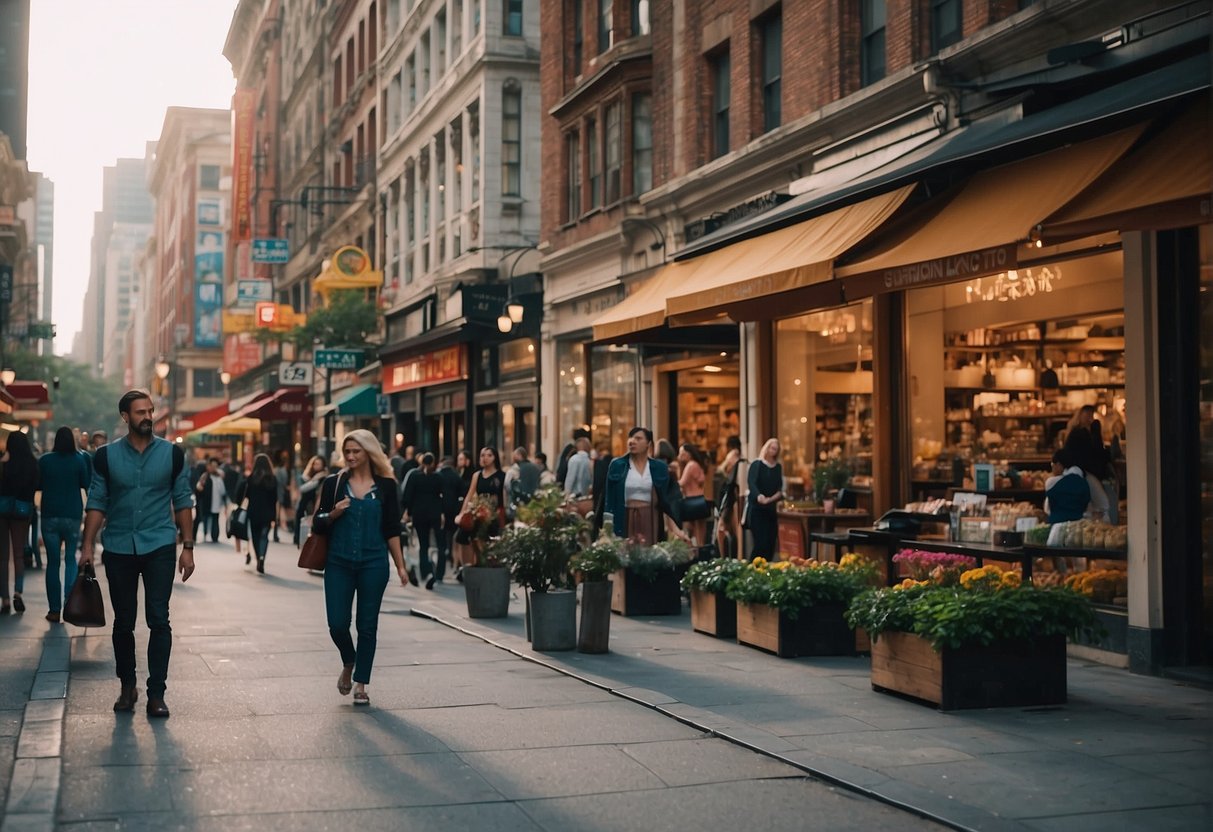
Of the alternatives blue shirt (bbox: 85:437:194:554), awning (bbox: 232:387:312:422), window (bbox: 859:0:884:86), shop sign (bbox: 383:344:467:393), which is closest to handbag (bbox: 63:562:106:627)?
blue shirt (bbox: 85:437:194:554)

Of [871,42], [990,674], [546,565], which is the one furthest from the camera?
[871,42]

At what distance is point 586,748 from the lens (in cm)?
831

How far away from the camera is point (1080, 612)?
945 centimetres

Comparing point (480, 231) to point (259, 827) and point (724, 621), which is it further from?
point (259, 827)

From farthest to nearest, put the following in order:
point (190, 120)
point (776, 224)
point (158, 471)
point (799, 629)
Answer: point (190, 120) → point (776, 224) → point (799, 629) → point (158, 471)

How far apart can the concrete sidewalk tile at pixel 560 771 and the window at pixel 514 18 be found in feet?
90.1

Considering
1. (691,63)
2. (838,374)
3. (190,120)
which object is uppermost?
(190,120)

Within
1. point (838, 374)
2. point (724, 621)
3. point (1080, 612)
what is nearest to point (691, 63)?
point (838, 374)

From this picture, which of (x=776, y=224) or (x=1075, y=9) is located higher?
(x=1075, y=9)

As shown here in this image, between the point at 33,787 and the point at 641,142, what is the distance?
2007 cm

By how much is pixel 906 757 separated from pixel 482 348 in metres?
28.0

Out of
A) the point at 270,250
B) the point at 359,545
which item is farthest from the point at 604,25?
the point at 270,250

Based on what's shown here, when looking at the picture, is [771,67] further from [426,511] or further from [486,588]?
[486,588]

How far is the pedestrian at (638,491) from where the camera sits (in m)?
15.8
